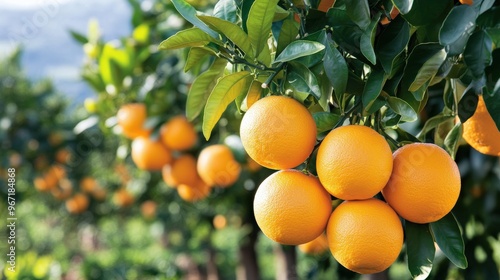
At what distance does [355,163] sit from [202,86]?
0.30 m

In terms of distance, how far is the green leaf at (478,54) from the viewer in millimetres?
601

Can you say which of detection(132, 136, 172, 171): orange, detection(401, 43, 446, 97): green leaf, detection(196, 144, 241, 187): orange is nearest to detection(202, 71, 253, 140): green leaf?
detection(401, 43, 446, 97): green leaf

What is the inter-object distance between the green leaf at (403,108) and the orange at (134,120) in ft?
3.63

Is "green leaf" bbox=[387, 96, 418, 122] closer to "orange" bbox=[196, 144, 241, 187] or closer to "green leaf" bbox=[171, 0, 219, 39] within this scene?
"green leaf" bbox=[171, 0, 219, 39]

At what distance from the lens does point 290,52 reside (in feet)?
2.28

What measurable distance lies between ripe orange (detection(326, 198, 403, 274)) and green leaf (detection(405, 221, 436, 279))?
0.03m

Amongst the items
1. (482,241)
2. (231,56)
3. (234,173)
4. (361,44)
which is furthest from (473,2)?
(482,241)

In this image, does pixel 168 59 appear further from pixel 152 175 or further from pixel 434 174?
pixel 434 174

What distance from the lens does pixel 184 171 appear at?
1.67 meters

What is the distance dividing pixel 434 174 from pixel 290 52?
229 millimetres

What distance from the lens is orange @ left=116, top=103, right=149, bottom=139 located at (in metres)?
1.72

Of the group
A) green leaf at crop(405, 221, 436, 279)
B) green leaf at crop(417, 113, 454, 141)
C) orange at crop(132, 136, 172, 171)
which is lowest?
orange at crop(132, 136, 172, 171)

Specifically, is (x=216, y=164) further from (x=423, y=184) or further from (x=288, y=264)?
(x=288, y=264)

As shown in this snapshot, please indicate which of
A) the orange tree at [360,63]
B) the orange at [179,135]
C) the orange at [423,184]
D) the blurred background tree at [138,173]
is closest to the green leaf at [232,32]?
the orange tree at [360,63]
